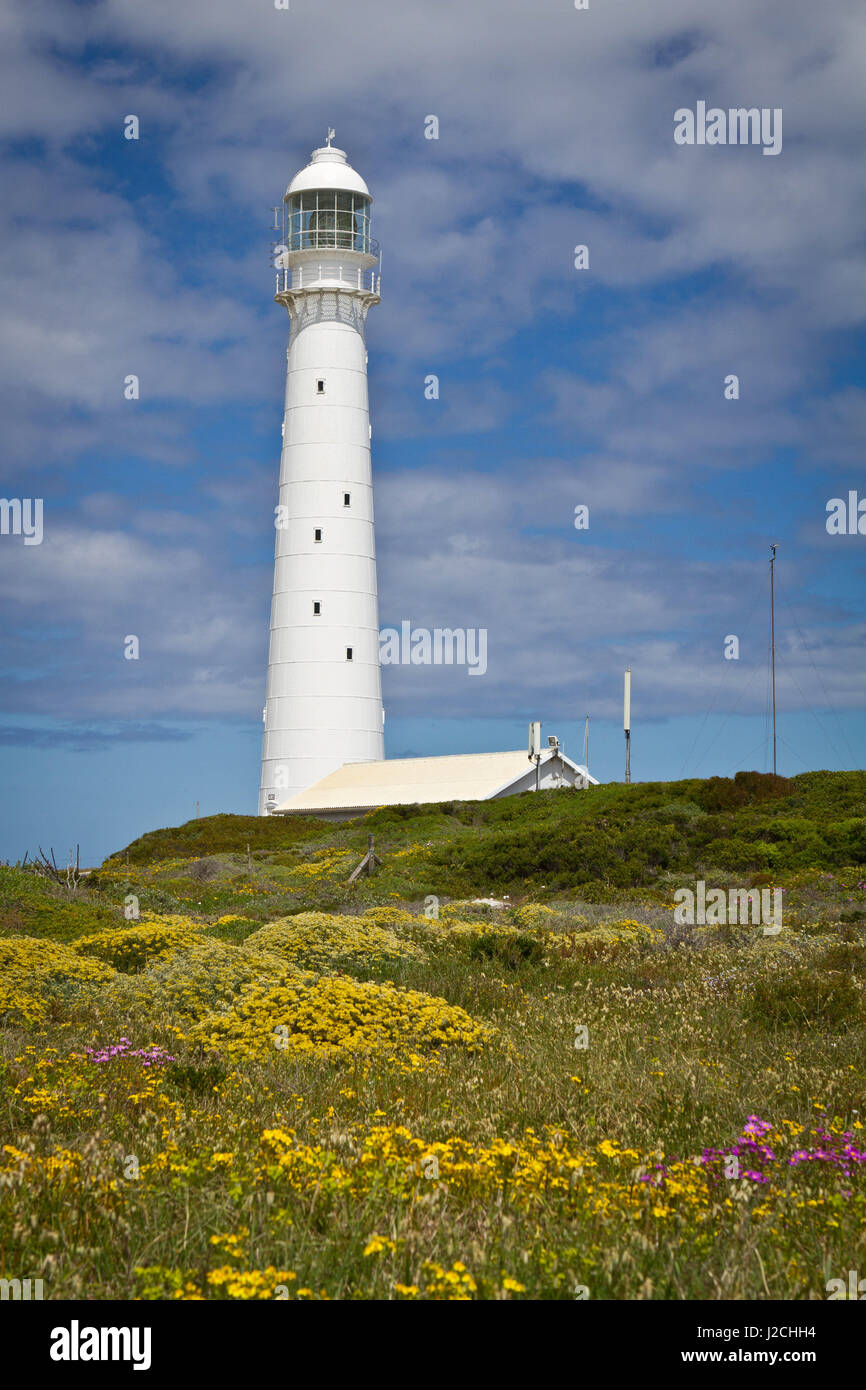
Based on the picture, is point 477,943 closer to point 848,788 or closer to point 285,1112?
point 285,1112

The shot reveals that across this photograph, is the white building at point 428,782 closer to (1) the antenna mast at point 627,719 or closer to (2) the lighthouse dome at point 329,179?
(1) the antenna mast at point 627,719

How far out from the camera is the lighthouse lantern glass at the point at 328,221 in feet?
158

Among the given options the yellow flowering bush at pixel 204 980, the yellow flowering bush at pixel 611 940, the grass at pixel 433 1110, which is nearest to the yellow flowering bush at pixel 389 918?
the grass at pixel 433 1110

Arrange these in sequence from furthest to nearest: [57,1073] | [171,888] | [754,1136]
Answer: [171,888], [57,1073], [754,1136]

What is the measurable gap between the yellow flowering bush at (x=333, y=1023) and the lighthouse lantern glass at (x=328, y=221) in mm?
43022

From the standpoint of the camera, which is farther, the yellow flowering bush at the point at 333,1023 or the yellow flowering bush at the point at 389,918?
the yellow flowering bush at the point at 389,918

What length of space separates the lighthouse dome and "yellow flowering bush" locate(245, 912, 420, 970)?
40.9 m

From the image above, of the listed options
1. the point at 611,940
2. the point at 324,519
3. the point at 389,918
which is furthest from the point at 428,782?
the point at 611,940

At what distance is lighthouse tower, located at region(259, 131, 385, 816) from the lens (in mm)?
45000

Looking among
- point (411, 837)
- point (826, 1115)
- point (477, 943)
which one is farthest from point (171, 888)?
point (826, 1115)

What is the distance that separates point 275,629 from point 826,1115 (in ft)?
132

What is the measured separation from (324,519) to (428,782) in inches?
432
